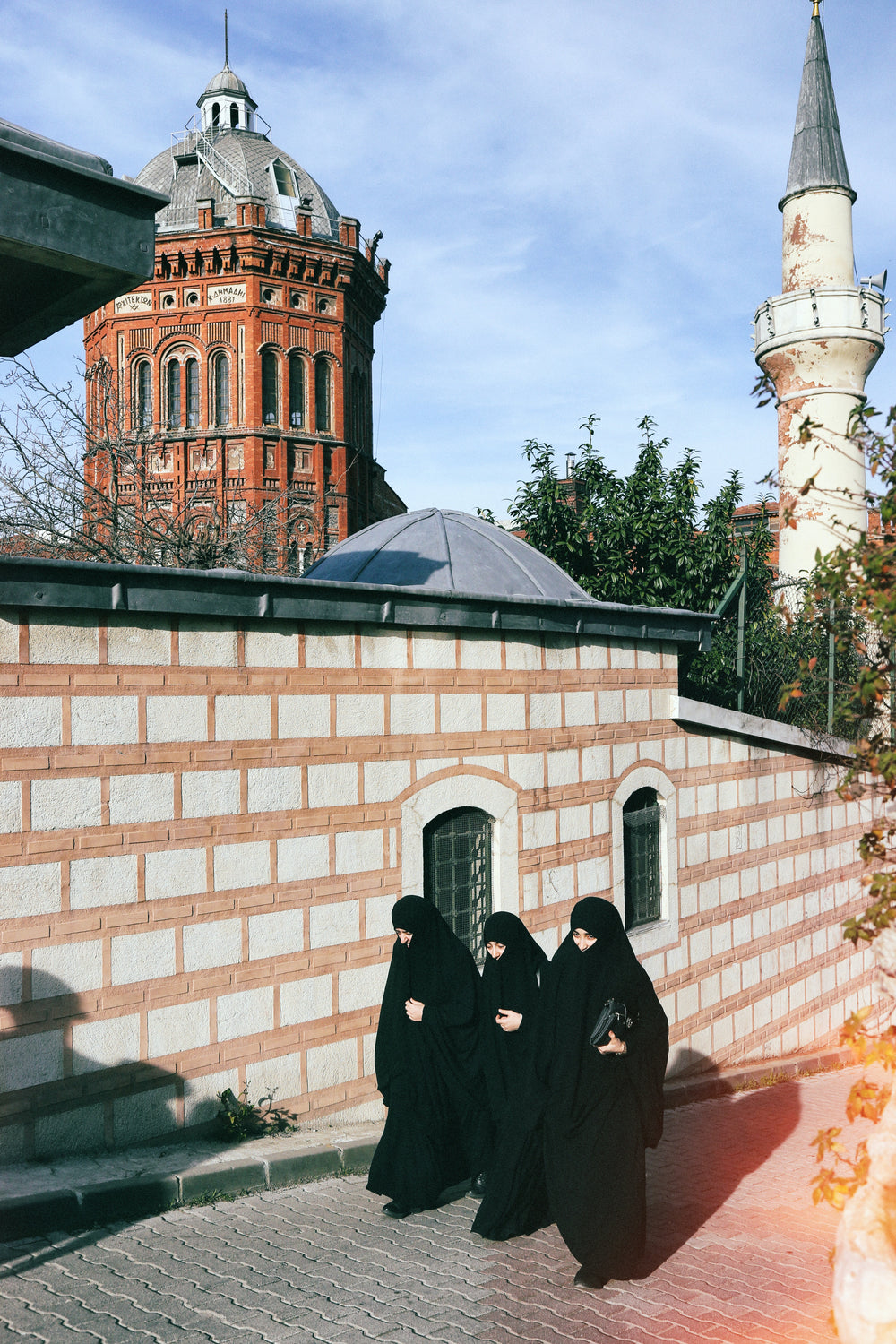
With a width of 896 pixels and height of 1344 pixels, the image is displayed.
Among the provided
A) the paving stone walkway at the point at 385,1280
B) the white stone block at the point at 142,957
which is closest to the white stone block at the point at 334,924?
the white stone block at the point at 142,957

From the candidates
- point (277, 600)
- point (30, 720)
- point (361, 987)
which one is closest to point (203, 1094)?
point (361, 987)

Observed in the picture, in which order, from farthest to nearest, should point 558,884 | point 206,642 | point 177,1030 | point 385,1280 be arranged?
point 558,884 → point 206,642 → point 177,1030 → point 385,1280

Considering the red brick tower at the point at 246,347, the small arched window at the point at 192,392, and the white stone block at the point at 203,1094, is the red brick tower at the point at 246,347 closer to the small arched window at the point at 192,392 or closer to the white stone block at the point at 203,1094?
the small arched window at the point at 192,392

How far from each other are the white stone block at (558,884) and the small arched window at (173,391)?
28.3 m

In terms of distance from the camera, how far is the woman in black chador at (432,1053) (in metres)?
5.64

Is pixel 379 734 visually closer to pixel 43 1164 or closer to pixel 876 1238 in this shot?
pixel 43 1164

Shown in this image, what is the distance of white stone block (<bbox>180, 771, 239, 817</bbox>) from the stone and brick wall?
1 centimetres

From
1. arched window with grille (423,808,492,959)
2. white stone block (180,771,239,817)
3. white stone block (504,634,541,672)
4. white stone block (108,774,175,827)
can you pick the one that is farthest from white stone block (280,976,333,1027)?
white stone block (504,634,541,672)

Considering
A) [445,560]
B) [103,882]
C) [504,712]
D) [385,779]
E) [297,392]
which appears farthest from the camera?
[297,392]

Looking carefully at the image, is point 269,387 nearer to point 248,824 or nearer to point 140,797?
point 248,824

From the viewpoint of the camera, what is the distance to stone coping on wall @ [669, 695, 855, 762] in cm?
986

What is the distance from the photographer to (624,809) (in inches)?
368

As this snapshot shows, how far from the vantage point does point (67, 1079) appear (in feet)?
17.8

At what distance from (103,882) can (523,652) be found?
11.9 feet
